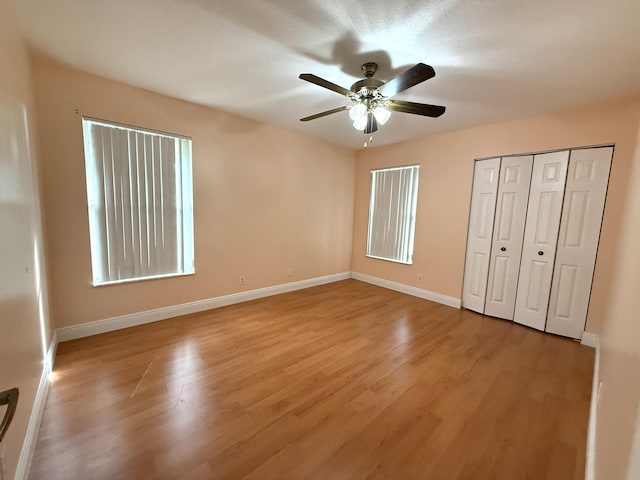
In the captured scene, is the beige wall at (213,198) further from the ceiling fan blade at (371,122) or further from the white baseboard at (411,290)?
the ceiling fan blade at (371,122)

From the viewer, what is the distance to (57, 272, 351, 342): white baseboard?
265 cm

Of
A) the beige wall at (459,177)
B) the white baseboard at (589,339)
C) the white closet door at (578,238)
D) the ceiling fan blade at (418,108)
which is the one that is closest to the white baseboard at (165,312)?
the beige wall at (459,177)

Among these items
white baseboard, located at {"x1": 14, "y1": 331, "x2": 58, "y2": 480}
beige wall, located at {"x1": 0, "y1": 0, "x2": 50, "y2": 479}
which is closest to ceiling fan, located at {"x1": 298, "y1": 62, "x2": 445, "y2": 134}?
beige wall, located at {"x1": 0, "y1": 0, "x2": 50, "y2": 479}

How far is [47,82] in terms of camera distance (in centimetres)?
235

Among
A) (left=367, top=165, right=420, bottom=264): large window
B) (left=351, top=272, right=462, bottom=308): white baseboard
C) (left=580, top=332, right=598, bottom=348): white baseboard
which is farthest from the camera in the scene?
(left=367, top=165, right=420, bottom=264): large window

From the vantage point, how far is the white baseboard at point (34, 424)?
1.28 m

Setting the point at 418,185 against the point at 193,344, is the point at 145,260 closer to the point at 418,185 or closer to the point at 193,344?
the point at 193,344

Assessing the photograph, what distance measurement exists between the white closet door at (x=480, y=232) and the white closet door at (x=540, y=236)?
40 centimetres

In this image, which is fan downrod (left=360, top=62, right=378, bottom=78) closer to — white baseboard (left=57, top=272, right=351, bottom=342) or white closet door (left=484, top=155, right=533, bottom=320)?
white closet door (left=484, top=155, right=533, bottom=320)

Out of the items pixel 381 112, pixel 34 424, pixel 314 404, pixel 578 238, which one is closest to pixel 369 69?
pixel 381 112

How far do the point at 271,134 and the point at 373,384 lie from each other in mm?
3495

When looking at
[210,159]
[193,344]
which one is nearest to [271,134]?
[210,159]

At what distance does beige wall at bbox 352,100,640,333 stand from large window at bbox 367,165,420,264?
0.41ft

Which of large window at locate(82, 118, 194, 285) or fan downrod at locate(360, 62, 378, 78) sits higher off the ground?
fan downrod at locate(360, 62, 378, 78)
